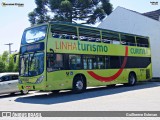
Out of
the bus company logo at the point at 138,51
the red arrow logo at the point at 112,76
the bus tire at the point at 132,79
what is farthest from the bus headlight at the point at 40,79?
the bus company logo at the point at 138,51

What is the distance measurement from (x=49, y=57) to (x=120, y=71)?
723 centimetres

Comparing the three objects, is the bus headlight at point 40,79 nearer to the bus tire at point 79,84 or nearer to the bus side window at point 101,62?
the bus tire at point 79,84

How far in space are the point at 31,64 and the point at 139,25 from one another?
59.2 feet

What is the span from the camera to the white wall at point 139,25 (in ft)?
95.4

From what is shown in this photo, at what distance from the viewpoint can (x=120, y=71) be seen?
20.5 meters

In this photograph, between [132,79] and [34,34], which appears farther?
[132,79]

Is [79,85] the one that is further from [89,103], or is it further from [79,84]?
[89,103]

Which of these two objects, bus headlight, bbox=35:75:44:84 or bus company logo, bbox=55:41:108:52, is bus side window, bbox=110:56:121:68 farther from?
bus headlight, bbox=35:75:44:84

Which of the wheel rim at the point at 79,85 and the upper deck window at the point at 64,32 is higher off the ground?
the upper deck window at the point at 64,32

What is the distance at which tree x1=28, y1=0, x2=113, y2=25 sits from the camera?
40.6 metres

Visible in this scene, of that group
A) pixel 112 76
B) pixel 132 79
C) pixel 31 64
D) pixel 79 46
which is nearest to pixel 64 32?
pixel 79 46

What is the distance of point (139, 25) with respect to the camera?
100 feet

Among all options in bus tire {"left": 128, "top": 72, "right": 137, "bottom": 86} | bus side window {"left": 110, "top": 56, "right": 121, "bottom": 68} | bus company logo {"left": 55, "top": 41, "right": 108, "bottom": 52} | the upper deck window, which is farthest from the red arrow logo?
the upper deck window

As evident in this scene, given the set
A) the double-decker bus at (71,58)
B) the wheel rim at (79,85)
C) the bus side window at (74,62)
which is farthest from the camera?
the wheel rim at (79,85)
